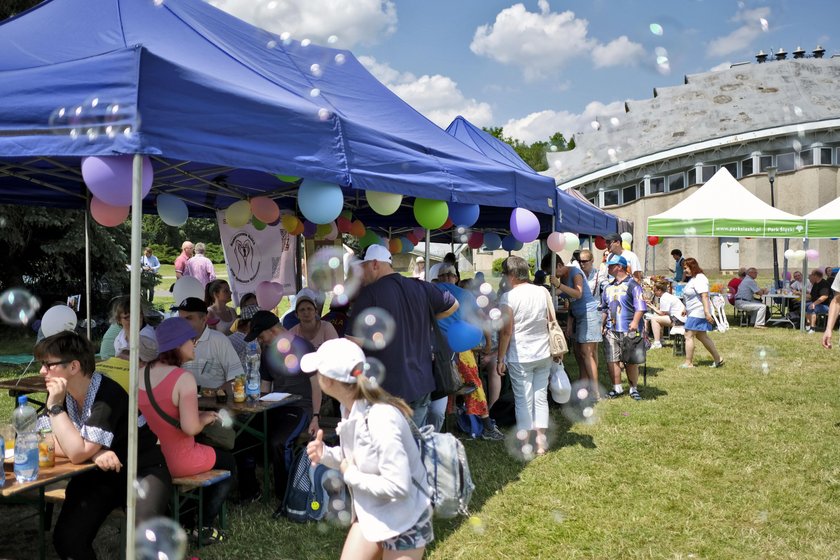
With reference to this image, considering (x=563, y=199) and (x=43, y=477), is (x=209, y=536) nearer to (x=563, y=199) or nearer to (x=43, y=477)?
(x=43, y=477)

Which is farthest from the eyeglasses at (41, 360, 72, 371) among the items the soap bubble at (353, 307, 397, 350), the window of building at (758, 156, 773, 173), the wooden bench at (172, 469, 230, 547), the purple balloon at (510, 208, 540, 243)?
the window of building at (758, 156, 773, 173)

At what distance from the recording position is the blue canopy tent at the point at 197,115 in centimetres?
282

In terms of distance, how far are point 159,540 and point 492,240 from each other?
25.0 ft

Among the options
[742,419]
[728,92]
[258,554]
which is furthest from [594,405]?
[728,92]

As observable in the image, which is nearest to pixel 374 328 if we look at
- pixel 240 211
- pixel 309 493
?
pixel 309 493

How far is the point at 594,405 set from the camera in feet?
23.7

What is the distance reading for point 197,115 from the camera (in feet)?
9.97

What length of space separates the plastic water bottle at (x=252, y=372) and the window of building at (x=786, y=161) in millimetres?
33982

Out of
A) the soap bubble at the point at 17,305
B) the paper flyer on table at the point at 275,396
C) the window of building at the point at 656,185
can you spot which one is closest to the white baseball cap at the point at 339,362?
the paper flyer on table at the point at 275,396

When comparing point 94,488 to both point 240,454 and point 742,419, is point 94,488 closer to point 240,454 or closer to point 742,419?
point 240,454

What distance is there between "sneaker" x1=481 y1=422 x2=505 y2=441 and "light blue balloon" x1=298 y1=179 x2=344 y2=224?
2.95 metres

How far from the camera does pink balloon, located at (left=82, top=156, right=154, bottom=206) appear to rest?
281cm

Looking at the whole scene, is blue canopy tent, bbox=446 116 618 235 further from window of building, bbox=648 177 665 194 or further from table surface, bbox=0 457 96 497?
window of building, bbox=648 177 665 194

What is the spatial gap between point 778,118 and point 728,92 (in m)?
4.40
